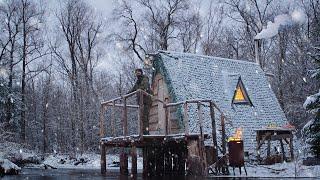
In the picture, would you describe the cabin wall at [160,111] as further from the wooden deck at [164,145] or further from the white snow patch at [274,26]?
the white snow patch at [274,26]

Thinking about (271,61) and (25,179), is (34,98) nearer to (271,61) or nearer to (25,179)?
(271,61)

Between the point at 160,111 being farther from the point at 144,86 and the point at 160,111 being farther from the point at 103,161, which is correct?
the point at 103,161

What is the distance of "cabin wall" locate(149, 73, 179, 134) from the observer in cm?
1944

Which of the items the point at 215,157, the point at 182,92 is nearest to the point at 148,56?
the point at 182,92

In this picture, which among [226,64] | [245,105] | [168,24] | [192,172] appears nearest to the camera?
[192,172]

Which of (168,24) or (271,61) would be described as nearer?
(168,24)

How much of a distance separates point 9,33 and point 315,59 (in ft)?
98.8

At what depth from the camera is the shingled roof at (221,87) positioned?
19328 millimetres

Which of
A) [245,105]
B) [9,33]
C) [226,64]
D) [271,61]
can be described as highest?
[9,33]

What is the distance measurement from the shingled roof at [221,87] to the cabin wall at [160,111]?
0.53m

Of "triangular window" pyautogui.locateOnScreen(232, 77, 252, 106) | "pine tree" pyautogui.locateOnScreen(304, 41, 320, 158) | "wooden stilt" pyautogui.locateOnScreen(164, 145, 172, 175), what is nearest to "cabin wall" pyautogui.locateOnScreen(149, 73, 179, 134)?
"wooden stilt" pyautogui.locateOnScreen(164, 145, 172, 175)

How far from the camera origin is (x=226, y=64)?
22312 millimetres

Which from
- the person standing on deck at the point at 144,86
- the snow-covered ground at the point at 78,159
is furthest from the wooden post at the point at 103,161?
the snow-covered ground at the point at 78,159

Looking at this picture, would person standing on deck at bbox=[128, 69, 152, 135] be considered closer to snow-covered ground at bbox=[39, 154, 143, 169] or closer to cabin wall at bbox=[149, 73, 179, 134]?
cabin wall at bbox=[149, 73, 179, 134]
